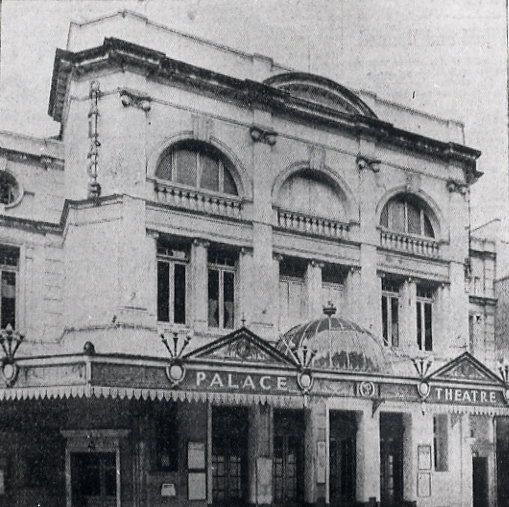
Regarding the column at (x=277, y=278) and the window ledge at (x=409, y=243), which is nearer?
the column at (x=277, y=278)

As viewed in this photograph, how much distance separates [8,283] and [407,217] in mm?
11914

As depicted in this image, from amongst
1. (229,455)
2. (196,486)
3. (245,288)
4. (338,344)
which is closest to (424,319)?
(338,344)

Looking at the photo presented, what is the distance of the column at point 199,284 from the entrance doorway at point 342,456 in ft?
15.8

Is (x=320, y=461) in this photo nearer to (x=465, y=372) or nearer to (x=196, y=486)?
(x=196, y=486)

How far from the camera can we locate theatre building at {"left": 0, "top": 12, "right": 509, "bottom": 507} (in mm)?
19031

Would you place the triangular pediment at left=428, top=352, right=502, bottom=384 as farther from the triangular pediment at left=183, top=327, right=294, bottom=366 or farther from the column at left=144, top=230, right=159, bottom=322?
the column at left=144, top=230, right=159, bottom=322

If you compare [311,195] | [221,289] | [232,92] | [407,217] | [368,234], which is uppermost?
[232,92]

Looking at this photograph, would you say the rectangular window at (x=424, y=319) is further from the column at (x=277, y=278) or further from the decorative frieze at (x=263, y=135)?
the decorative frieze at (x=263, y=135)

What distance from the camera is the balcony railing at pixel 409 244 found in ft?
81.8

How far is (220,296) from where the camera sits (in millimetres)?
21641

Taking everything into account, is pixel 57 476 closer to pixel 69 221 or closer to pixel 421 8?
pixel 69 221

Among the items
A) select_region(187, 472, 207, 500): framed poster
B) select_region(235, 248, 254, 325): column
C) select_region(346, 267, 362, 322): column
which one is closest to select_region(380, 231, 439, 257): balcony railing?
select_region(346, 267, 362, 322): column

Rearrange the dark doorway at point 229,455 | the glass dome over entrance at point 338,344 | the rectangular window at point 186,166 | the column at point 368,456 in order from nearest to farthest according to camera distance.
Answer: the dark doorway at point 229,455
the glass dome over entrance at point 338,344
the rectangular window at point 186,166
the column at point 368,456

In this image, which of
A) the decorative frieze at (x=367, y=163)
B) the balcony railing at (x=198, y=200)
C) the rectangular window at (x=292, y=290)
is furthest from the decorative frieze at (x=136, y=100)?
the decorative frieze at (x=367, y=163)
